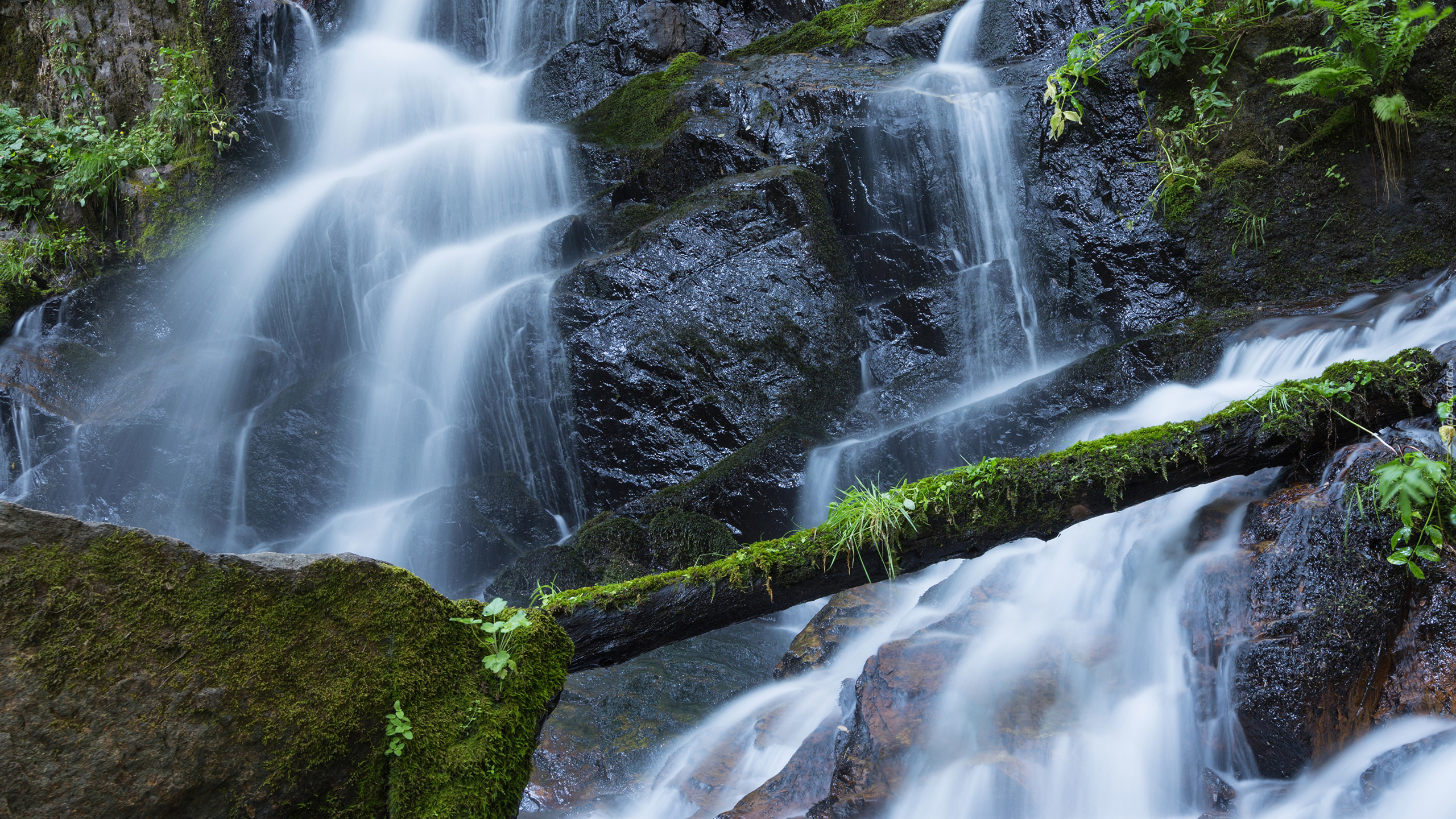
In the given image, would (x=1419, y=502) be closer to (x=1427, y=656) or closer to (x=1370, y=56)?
(x=1427, y=656)

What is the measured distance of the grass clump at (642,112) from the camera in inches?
380

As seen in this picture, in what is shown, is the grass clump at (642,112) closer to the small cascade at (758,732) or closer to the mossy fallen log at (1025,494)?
the small cascade at (758,732)

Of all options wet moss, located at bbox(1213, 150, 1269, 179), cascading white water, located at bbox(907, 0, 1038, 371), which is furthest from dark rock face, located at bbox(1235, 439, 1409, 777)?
wet moss, located at bbox(1213, 150, 1269, 179)

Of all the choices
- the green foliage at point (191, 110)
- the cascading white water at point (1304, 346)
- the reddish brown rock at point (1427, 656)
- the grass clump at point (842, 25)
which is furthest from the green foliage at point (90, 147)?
the reddish brown rock at point (1427, 656)

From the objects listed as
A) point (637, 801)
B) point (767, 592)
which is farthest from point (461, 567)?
point (767, 592)

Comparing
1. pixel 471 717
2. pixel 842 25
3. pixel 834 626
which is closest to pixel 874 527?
pixel 471 717

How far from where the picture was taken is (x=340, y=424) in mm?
7980

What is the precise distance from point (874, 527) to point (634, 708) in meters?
2.61

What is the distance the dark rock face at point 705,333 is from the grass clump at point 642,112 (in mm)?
2198

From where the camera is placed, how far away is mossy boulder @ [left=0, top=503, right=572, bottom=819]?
6.12ft

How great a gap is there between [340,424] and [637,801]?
5.33m

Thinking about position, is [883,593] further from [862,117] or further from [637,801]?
[862,117]

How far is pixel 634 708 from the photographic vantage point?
5199 millimetres

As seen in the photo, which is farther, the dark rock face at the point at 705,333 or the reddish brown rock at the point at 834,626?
the dark rock face at the point at 705,333
